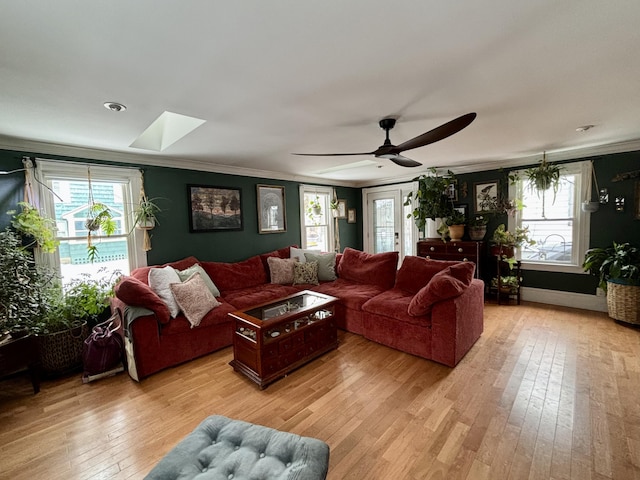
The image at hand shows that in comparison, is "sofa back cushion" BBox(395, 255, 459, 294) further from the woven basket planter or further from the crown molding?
the woven basket planter

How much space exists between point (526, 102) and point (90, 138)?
3.90 m

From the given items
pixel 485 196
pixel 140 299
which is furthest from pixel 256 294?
pixel 485 196

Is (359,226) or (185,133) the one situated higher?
(185,133)

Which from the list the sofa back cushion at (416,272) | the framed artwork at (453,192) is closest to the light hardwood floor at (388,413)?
the sofa back cushion at (416,272)

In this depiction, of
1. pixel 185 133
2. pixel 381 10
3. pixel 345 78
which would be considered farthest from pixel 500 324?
pixel 185 133

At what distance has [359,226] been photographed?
6578 mm

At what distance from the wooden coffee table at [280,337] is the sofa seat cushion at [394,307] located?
0.49m

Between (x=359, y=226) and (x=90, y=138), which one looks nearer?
(x=90, y=138)

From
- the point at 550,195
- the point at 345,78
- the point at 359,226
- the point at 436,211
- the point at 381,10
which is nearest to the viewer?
the point at 381,10

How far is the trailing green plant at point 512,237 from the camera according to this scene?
4184mm

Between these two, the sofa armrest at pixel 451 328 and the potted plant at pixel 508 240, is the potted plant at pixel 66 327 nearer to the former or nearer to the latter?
the sofa armrest at pixel 451 328

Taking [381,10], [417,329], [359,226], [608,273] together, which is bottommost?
[417,329]

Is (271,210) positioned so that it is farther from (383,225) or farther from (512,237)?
(512,237)

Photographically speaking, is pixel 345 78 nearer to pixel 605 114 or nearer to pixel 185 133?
pixel 185 133
